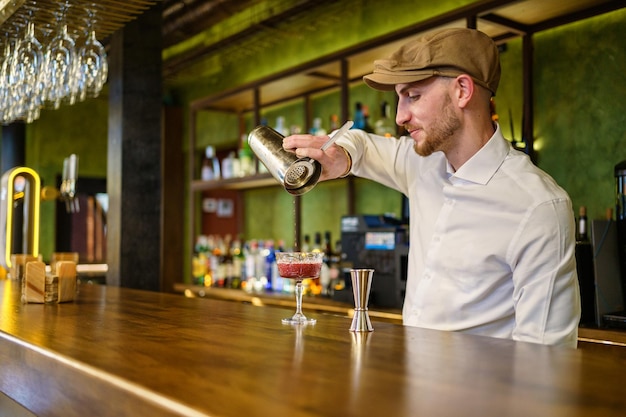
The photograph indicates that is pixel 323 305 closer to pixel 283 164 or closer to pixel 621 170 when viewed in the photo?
pixel 621 170

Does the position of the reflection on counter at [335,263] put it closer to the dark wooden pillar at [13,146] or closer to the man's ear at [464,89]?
the man's ear at [464,89]

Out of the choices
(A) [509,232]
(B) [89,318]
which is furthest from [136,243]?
(A) [509,232]

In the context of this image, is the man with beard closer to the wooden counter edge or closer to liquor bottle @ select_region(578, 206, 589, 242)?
the wooden counter edge

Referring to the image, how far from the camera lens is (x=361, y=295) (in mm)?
1346

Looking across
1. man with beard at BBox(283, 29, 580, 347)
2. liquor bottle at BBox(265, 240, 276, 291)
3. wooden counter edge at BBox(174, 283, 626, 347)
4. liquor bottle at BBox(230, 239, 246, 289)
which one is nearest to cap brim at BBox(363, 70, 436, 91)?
man with beard at BBox(283, 29, 580, 347)

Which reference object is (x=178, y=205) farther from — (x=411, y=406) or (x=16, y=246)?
(x=411, y=406)

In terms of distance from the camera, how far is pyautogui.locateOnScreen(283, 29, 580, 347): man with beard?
1.50 meters

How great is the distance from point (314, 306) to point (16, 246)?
3.99m

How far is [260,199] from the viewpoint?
5.21 meters

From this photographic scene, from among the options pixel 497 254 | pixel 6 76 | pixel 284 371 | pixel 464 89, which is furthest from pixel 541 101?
pixel 284 371

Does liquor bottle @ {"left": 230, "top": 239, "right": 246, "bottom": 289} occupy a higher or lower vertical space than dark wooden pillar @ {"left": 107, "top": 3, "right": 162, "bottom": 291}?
lower

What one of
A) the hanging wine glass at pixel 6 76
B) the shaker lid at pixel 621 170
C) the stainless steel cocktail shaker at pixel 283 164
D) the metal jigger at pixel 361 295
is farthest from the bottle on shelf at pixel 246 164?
the metal jigger at pixel 361 295

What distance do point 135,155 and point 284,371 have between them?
2.53 meters

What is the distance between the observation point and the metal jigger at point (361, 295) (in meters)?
1.33
